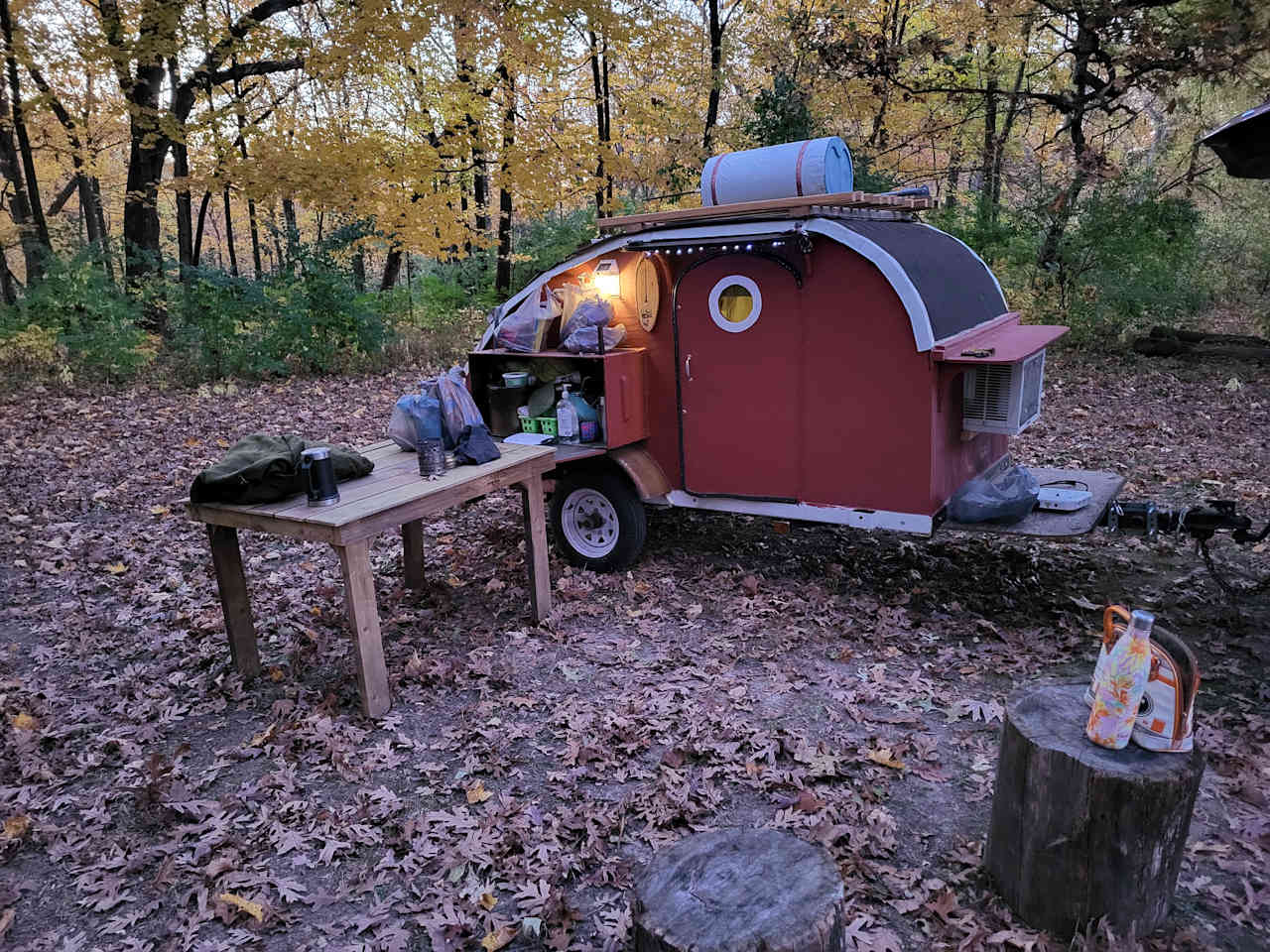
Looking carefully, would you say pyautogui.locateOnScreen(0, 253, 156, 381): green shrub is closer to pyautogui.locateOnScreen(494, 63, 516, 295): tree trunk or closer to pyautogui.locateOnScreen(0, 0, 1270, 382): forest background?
pyautogui.locateOnScreen(0, 0, 1270, 382): forest background

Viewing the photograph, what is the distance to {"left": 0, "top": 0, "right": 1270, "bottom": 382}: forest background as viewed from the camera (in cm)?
1212

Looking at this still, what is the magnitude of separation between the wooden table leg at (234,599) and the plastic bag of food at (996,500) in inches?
170

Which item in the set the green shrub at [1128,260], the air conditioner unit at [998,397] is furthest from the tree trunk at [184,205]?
the green shrub at [1128,260]

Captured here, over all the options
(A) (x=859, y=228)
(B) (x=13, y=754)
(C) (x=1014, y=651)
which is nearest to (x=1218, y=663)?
(C) (x=1014, y=651)

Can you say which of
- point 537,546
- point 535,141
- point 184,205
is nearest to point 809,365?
point 537,546

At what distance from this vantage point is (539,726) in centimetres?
428

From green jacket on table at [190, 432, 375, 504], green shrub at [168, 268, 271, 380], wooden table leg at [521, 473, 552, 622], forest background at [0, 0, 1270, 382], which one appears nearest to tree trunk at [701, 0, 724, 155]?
forest background at [0, 0, 1270, 382]

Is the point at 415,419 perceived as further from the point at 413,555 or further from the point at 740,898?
the point at 740,898

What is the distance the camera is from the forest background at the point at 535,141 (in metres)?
12.1

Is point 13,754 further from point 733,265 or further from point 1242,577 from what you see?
point 1242,577

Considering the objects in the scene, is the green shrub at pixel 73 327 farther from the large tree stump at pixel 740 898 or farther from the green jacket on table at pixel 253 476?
the large tree stump at pixel 740 898

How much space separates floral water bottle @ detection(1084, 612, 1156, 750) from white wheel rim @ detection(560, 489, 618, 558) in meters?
3.91

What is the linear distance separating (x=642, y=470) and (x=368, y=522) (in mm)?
2440

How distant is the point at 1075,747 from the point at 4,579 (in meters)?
6.99
